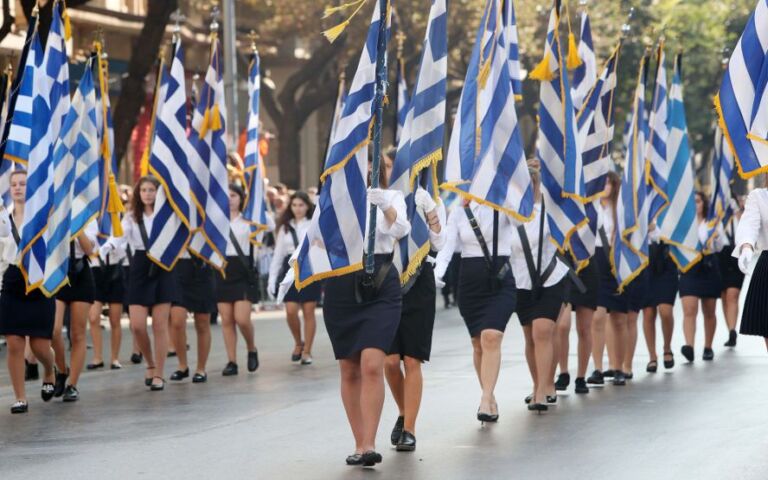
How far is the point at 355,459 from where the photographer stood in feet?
29.6

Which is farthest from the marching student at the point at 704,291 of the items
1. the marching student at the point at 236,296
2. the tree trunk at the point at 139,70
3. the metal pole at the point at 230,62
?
the metal pole at the point at 230,62

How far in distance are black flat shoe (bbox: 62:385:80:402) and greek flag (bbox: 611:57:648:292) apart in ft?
15.9

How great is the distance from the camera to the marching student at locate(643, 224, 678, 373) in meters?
14.7

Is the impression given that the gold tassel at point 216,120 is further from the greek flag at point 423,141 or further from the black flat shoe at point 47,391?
the greek flag at point 423,141

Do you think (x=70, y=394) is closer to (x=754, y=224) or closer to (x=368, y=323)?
(x=368, y=323)

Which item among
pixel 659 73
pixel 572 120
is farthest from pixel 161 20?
pixel 572 120

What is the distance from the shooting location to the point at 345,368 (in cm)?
907

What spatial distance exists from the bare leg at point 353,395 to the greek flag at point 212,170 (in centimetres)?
600

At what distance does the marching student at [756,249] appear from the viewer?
30.3 feet

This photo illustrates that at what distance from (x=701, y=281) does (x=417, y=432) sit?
21.7 ft

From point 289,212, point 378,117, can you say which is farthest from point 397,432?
point 289,212

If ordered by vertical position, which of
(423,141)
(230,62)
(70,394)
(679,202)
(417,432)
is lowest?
(417,432)

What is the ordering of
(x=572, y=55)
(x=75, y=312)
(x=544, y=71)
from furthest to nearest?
(x=572, y=55), (x=75, y=312), (x=544, y=71)

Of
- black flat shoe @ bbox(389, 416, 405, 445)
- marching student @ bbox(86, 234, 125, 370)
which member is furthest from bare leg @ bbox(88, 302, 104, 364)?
black flat shoe @ bbox(389, 416, 405, 445)
